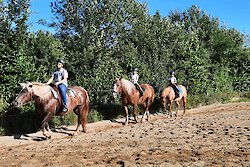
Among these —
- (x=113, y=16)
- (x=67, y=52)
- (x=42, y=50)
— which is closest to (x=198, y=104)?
(x=113, y=16)

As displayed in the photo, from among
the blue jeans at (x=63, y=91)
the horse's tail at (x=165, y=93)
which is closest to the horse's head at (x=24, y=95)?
the blue jeans at (x=63, y=91)

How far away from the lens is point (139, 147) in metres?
8.91

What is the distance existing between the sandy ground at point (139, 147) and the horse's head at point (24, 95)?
1.22 meters

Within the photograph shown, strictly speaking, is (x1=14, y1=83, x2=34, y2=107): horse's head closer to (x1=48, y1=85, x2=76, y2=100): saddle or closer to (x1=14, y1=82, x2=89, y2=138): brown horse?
(x1=14, y1=82, x2=89, y2=138): brown horse

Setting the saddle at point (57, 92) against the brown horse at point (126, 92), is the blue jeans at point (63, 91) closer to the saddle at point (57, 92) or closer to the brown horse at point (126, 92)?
the saddle at point (57, 92)

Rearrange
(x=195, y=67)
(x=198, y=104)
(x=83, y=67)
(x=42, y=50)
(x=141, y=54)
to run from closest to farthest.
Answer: (x=42, y=50), (x=83, y=67), (x=141, y=54), (x=198, y=104), (x=195, y=67)

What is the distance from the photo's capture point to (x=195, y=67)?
23.9 metres

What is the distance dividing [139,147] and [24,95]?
3914 millimetres

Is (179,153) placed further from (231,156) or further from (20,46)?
(20,46)

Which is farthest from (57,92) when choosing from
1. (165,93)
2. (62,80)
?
(165,93)

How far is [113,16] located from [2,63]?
9536 mm

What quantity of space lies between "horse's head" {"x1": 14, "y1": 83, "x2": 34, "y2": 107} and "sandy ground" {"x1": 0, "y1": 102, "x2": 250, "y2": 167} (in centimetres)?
122

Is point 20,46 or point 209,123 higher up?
point 20,46

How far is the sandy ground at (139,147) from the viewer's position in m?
7.30
